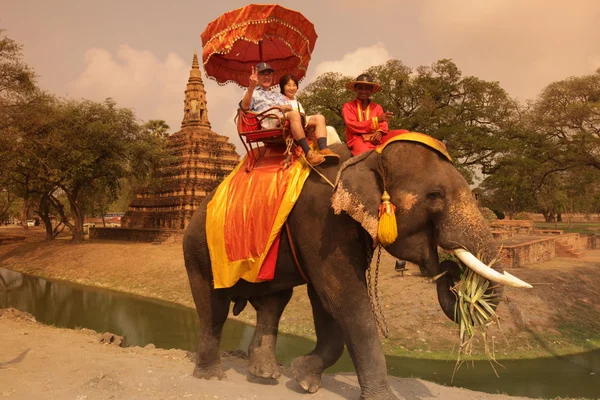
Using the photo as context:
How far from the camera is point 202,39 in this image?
4965 millimetres

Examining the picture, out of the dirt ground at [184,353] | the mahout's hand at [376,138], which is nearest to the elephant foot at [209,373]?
the dirt ground at [184,353]

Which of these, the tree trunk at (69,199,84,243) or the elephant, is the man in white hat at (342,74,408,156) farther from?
the tree trunk at (69,199,84,243)

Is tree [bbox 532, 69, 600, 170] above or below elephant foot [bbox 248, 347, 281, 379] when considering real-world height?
above

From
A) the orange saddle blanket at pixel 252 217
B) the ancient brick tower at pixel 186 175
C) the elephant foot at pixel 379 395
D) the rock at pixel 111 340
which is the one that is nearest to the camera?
the elephant foot at pixel 379 395

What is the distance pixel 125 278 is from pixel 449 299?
16.6m

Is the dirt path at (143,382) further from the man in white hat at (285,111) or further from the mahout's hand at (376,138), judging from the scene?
the mahout's hand at (376,138)

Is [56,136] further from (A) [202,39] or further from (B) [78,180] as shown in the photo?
(A) [202,39]

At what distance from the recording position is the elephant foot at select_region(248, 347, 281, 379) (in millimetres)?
4699

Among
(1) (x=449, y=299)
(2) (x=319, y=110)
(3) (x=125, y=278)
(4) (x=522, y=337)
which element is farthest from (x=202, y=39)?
(2) (x=319, y=110)

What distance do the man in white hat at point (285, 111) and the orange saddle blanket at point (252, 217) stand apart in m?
0.17

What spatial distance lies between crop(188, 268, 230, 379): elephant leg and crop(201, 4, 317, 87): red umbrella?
2.38m

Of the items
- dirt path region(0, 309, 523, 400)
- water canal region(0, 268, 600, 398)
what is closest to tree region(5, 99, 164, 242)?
water canal region(0, 268, 600, 398)

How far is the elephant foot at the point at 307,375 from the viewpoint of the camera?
4.56 m

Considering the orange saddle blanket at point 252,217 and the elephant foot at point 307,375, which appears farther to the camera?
the elephant foot at point 307,375
